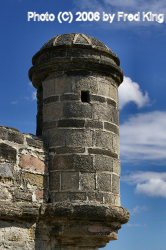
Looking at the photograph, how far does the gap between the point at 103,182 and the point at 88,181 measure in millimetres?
243

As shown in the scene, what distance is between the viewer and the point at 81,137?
5.84 meters

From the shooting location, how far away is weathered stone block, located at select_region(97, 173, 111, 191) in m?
5.74

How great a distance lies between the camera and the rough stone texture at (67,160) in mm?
5289

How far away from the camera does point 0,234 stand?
4.90 meters

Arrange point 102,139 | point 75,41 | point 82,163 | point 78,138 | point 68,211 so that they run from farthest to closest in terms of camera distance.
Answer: point 75,41 < point 102,139 < point 78,138 < point 82,163 < point 68,211

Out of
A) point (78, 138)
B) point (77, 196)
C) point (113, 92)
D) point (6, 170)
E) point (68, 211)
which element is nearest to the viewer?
point (6, 170)

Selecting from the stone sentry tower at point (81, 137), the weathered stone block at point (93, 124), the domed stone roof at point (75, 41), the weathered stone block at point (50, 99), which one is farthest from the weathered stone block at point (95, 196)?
the domed stone roof at point (75, 41)

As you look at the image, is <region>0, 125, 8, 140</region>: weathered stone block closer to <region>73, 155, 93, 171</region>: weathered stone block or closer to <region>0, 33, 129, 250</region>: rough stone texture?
<region>0, 33, 129, 250</region>: rough stone texture

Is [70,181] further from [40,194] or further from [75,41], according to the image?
[75,41]

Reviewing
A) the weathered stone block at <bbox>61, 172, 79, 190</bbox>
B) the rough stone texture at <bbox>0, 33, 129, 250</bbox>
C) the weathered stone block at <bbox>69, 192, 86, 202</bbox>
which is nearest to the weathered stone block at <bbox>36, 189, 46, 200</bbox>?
the rough stone texture at <bbox>0, 33, 129, 250</bbox>

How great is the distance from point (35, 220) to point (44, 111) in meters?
1.79

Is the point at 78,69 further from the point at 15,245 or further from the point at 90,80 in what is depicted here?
the point at 15,245

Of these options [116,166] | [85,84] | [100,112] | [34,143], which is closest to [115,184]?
[116,166]

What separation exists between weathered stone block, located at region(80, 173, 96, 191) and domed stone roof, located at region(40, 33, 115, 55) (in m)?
2.07
